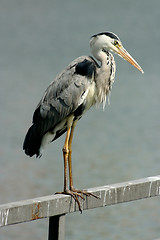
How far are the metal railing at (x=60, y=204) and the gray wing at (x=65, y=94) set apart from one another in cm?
107

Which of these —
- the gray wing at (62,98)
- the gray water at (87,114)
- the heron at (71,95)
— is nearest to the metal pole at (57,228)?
the heron at (71,95)

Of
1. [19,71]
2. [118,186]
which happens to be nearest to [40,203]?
[118,186]

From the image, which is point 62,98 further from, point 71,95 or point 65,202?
point 65,202

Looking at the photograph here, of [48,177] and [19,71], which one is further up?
[19,71]

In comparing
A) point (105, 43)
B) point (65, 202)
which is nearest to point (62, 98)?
point (105, 43)

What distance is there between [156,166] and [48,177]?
1545 millimetres

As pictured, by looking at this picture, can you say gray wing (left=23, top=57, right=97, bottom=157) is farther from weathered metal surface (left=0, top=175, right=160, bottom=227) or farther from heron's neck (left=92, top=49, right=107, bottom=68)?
weathered metal surface (left=0, top=175, right=160, bottom=227)

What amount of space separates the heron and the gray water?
232 cm

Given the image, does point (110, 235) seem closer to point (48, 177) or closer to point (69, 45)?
point (48, 177)

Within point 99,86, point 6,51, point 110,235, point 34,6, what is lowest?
point 110,235

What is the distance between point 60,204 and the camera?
105 inches

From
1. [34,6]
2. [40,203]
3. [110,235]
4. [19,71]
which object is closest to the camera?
[40,203]

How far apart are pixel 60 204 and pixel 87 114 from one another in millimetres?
7944

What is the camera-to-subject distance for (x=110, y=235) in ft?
20.5
